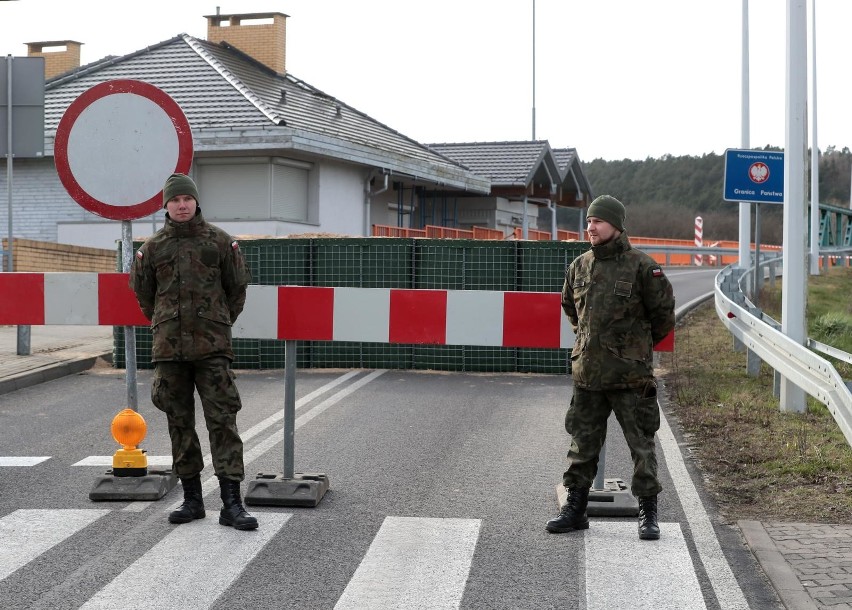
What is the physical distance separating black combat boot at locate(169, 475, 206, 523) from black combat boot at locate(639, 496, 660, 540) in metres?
2.35

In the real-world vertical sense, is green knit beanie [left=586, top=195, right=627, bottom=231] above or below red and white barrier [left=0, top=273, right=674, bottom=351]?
above

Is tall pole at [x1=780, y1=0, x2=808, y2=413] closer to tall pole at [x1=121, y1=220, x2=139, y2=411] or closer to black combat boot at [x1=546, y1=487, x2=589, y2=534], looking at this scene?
black combat boot at [x1=546, y1=487, x2=589, y2=534]

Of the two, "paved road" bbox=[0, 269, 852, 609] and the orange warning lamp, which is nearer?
"paved road" bbox=[0, 269, 852, 609]

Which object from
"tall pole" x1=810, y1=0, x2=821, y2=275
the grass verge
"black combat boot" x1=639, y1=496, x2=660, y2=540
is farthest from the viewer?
"tall pole" x1=810, y1=0, x2=821, y2=275

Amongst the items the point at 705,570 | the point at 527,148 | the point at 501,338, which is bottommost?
the point at 705,570

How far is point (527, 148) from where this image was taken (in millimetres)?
43625

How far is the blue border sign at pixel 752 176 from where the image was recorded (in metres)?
15.3

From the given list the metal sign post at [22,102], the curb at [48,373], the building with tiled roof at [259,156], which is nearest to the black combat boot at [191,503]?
the curb at [48,373]

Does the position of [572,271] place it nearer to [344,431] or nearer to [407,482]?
[407,482]

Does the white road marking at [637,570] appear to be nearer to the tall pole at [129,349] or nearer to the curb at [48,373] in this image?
the tall pole at [129,349]

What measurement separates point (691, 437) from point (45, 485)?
4.82 meters

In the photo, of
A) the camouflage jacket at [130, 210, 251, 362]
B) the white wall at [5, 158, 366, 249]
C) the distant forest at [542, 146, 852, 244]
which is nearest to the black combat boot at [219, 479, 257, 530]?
the camouflage jacket at [130, 210, 251, 362]

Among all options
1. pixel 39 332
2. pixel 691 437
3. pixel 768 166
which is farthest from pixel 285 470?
pixel 39 332

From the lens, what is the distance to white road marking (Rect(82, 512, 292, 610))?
16.7 feet
